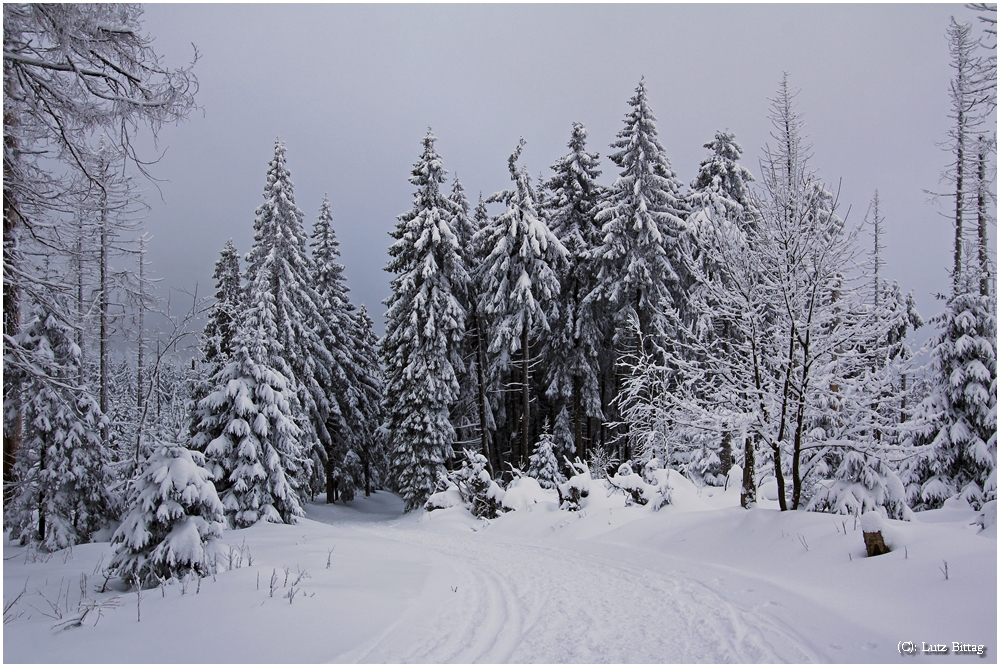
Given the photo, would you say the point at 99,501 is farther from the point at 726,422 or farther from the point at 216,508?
the point at 726,422

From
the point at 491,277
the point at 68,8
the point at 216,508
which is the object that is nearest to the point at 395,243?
the point at 491,277

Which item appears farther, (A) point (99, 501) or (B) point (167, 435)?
(A) point (99, 501)

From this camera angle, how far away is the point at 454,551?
1149 cm

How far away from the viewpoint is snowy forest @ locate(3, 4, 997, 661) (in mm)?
5855

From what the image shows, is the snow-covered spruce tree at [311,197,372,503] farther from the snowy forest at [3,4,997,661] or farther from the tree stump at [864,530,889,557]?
the tree stump at [864,530,889,557]

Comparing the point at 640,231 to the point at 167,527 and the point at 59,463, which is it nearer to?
the point at 167,527

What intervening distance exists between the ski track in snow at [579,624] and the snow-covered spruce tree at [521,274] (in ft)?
47.9

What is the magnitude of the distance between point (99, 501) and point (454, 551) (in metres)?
8.95

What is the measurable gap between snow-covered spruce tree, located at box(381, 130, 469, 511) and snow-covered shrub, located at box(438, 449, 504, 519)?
10.4ft

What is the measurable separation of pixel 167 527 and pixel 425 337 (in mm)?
16687

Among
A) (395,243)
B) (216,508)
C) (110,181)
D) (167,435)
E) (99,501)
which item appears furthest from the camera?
(395,243)

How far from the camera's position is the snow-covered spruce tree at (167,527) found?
7.20 meters

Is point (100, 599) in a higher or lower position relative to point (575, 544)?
higher

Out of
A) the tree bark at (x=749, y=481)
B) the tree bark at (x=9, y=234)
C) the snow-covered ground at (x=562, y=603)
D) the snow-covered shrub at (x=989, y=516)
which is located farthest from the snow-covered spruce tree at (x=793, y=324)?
the tree bark at (x=9, y=234)
